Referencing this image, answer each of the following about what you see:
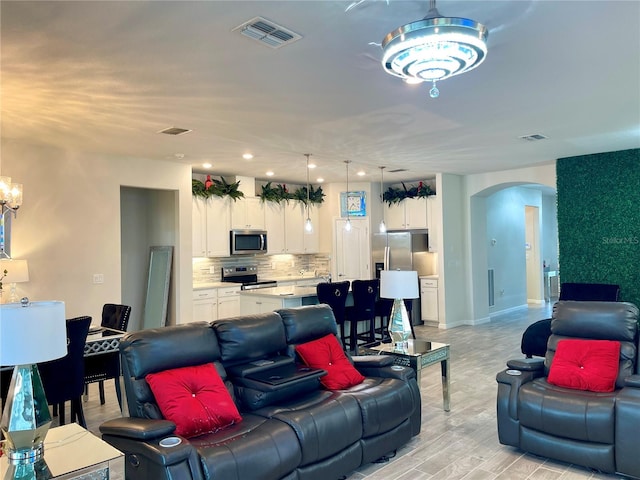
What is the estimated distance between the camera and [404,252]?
901 centimetres

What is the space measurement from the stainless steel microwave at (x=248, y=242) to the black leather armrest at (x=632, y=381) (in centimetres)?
607

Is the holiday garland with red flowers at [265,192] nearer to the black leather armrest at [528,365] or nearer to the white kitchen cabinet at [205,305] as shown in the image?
the white kitchen cabinet at [205,305]

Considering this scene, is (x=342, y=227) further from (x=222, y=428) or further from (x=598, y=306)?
(x=222, y=428)

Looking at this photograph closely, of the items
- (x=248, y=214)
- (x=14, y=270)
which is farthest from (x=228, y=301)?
(x=14, y=270)

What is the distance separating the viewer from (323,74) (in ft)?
11.6

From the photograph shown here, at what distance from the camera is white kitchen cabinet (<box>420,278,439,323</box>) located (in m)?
8.70

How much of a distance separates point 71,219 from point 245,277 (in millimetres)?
3307

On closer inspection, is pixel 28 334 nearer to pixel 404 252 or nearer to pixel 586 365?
pixel 586 365

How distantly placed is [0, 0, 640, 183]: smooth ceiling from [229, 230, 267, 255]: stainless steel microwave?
2.18 metres

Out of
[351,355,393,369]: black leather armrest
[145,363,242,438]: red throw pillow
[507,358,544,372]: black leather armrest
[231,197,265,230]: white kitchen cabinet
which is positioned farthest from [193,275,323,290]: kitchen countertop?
[507,358,544,372]: black leather armrest

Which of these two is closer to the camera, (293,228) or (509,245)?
(293,228)

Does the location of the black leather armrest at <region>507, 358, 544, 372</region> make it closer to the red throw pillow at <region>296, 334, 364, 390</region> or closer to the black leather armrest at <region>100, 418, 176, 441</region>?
the red throw pillow at <region>296, 334, 364, 390</region>

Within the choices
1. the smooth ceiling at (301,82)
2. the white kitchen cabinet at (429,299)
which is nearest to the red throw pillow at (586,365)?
the smooth ceiling at (301,82)

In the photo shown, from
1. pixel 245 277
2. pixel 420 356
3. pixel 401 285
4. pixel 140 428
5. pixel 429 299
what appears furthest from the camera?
pixel 429 299
